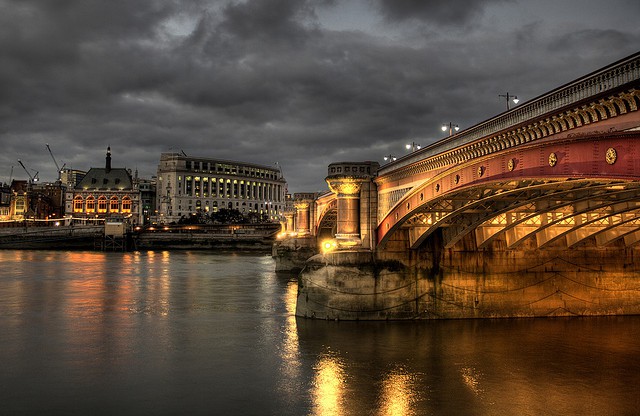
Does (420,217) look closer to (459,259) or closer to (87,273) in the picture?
(459,259)

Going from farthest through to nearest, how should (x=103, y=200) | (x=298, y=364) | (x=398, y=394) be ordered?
1. (x=103, y=200)
2. (x=298, y=364)
3. (x=398, y=394)

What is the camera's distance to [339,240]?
97.8 feet

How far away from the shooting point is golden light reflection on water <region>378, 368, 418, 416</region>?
16.3 meters

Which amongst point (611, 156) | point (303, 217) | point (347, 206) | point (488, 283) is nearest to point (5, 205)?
point (303, 217)

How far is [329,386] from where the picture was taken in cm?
1844

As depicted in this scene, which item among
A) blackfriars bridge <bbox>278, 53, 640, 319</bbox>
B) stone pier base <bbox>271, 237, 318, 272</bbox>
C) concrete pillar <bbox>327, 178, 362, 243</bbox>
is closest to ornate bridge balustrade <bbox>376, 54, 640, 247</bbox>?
blackfriars bridge <bbox>278, 53, 640, 319</bbox>

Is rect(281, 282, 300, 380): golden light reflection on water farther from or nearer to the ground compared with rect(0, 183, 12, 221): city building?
nearer to the ground

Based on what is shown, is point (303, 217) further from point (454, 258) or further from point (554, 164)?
point (554, 164)

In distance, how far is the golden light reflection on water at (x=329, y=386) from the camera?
53.7 ft

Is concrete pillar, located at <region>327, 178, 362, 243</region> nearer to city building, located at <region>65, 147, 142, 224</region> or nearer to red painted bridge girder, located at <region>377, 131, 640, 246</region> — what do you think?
red painted bridge girder, located at <region>377, 131, 640, 246</region>

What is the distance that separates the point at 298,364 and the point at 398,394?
473 cm

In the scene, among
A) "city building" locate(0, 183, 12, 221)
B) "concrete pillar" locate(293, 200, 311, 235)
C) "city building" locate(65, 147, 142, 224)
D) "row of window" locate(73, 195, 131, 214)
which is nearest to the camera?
"concrete pillar" locate(293, 200, 311, 235)

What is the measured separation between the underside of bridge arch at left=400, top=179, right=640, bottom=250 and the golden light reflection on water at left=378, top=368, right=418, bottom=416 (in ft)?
22.9

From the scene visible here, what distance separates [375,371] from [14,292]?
32.0m
